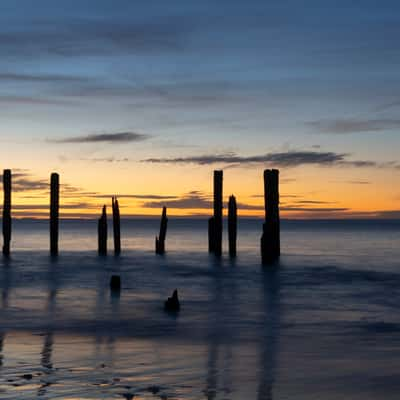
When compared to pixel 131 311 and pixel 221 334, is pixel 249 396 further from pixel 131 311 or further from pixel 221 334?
pixel 131 311

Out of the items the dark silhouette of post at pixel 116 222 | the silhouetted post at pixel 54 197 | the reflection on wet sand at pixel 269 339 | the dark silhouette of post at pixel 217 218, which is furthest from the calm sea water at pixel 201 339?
the dark silhouette of post at pixel 116 222

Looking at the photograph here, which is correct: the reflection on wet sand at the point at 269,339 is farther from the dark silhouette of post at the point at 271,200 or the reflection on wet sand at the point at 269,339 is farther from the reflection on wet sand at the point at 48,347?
the dark silhouette of post at the point at 271,200

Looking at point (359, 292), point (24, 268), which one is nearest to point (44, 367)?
point (359, 292)

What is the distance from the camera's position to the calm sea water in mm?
8656

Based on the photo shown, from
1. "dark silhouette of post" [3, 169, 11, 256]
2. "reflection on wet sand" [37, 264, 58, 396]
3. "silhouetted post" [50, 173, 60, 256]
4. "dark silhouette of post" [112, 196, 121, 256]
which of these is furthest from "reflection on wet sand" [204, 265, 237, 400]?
"dark silhouette of post" [3, 169, 11, 256]

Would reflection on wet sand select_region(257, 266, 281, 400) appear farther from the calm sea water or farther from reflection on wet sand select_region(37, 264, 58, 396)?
reflection on wet sand select_region(37, 264, 58, 396)

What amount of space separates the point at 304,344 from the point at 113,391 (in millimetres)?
4730

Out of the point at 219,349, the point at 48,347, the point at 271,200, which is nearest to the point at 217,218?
the point at 271,200

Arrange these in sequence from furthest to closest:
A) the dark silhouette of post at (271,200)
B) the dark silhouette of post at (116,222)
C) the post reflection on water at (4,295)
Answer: the dark silhouette of post at (116,222)
the dark silhouette of post at (271,200)
the post reflection on water at (4,295)

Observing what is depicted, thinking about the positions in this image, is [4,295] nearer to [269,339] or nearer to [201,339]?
[201,339]

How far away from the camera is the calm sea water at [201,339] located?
8.66 meters

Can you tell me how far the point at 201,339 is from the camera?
12.6m

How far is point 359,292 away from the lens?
2266cm

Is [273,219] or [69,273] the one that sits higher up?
[273,219]
